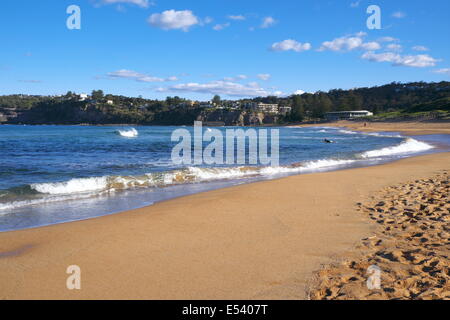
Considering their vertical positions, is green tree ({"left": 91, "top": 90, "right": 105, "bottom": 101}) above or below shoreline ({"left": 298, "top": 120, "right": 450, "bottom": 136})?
above

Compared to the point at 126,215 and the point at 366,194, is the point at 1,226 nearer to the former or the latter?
the point at 126,215

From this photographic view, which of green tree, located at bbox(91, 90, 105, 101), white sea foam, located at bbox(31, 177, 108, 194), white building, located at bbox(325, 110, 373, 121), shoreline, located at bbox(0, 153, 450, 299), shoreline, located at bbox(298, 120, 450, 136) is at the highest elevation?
green tree, located at bbox(91, 90, 105, 101)

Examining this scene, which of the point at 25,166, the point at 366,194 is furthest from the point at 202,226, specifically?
the point at 25,166

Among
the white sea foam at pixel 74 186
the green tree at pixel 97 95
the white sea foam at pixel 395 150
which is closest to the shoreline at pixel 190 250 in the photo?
the white sea foam at pixel 74 186

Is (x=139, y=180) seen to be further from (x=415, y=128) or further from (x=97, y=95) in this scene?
(x=97, y=95)

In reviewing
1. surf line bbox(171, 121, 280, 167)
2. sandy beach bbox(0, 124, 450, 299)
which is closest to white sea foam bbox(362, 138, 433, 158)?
surf line bbox(171, 121, 280, 167)

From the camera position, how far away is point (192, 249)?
4.82 m

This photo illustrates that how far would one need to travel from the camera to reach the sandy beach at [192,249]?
365 centimetres

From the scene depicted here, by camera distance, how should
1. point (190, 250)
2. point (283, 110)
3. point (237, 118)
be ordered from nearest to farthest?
point (190, 250), point (237, 118), point (283, 110)

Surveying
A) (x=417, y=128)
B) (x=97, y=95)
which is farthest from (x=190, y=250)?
(x=97, y=95)

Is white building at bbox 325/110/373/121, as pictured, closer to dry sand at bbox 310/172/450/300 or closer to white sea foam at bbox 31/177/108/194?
white sea foam at bbox 31/177/108/194

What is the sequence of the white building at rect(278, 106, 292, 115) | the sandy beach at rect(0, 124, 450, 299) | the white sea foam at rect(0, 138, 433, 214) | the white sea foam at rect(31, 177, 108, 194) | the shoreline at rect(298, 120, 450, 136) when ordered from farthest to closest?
the white building at rect(278, 106, 292, 115)
the shoreline at rect(298, 120, 450, 136)
the white sea foam at rect(31, 177, 108, 194)
the white sea foam at rect(0, 138, 433, 214)
the sandy beach at rect(0, 124, 450, 299)

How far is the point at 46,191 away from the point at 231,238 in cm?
627

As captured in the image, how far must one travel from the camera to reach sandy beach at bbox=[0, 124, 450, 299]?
12.0ft
